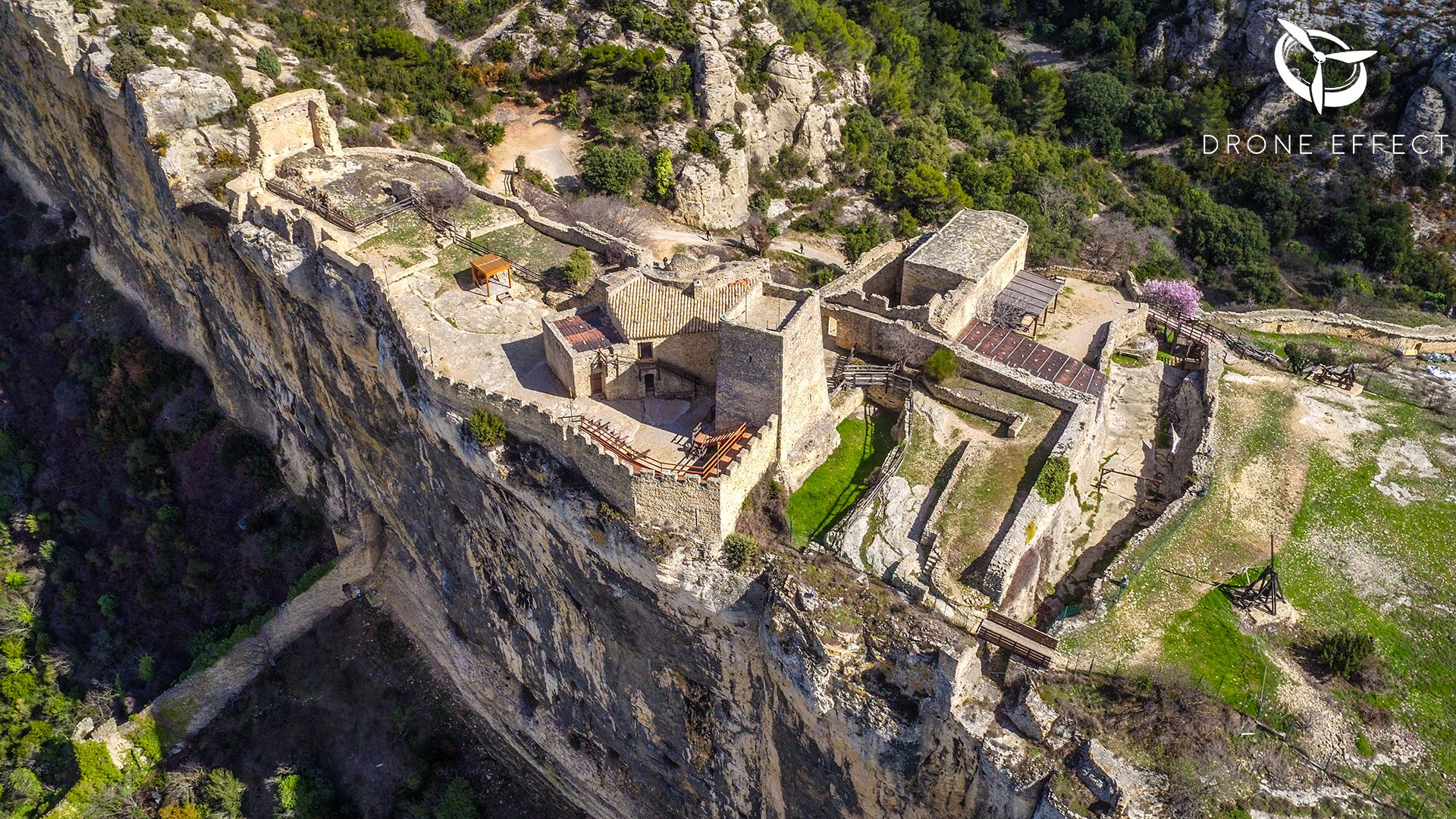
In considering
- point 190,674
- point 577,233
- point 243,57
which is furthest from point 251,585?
point 243,57

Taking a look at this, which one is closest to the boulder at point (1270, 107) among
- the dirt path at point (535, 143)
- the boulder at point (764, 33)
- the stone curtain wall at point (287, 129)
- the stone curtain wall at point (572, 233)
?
the boulder at point (764, 33)

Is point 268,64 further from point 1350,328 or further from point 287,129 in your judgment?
point 1350,328

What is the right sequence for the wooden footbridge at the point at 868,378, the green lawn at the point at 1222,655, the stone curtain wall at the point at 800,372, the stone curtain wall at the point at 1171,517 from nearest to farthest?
the green lawn at the point at 1222,655 → the stone curtain wall at the point at 1171,517 → the stone curtain wall at the point at 800,372 → the wooden footbridge at the point at 868,378

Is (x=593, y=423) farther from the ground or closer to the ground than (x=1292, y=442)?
farther from the ground

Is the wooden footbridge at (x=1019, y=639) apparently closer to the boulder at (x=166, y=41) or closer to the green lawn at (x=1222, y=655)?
the green lawn at (x=1222, y=655)

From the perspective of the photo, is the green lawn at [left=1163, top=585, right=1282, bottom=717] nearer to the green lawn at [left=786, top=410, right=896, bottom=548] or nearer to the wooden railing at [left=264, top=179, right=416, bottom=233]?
the green lawn at [left=786, top=410, right=896, bottom=548]

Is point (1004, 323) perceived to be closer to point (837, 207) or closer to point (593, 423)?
point (593, 423)
